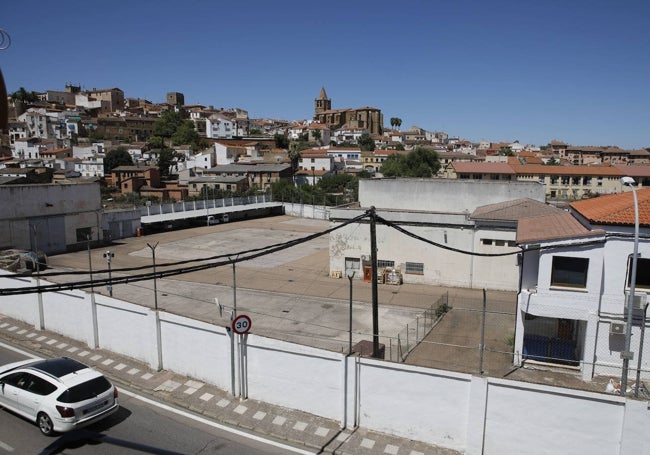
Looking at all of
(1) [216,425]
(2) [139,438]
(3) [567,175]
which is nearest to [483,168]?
(3) [567,175]

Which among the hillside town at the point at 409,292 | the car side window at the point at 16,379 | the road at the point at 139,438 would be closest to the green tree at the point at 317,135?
the hillside town at the point at 409,292

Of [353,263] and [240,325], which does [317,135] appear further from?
[240,325]

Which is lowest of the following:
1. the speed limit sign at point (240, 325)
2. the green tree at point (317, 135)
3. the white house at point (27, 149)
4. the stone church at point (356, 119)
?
the speed limit sign at point (240, 325)

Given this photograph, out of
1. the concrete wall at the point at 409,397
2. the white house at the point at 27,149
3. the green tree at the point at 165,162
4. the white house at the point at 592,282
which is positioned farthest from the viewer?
the white house at the point at 27,149

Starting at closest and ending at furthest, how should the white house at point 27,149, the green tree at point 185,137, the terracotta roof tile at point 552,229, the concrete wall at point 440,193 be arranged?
the terracotta roof tile at point 552,229, the concrete wall at point 440,193, the white house at point 27,149, the green tree at point 185,137

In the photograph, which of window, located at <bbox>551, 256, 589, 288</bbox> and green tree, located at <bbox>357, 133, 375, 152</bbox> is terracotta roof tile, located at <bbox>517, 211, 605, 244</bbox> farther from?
green tree, located at <bbox>357, 133, 375, 152</bbox>

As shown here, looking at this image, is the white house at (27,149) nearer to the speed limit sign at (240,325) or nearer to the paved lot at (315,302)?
the paved lot at (315,302)

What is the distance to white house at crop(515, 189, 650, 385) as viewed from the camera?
14.0m

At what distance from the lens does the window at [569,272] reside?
1432cm

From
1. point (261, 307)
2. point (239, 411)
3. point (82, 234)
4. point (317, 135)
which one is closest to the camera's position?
point (239, 411)

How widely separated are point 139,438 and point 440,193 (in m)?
25.7

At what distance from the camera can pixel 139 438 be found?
10.5 meters

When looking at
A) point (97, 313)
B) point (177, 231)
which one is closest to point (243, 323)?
point (97, 313)

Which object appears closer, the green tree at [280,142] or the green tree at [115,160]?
the green tree at [115,160]
